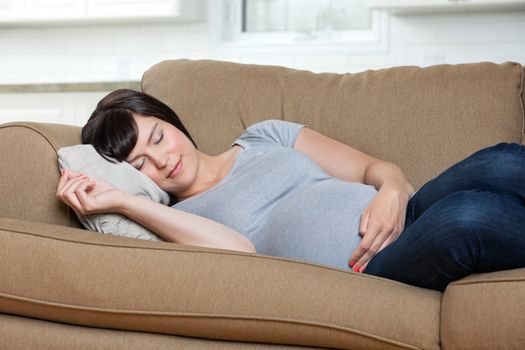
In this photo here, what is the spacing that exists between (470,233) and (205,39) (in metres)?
2.72

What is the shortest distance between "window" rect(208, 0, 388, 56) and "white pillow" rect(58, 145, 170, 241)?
6.30 feet

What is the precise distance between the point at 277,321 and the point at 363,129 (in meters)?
0.89

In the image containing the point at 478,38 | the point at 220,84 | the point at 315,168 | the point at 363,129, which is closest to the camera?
the point at 315,168

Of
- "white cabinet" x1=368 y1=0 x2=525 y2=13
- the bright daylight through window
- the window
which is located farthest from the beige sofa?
the bright daylight through window

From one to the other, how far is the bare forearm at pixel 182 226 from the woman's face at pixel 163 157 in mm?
190

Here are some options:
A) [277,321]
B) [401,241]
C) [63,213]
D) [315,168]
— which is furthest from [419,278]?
[63,213]

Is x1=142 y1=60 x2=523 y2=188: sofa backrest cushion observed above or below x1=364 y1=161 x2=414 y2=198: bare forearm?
above

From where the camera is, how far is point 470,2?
3244 millimetres

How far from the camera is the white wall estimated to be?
352 cm

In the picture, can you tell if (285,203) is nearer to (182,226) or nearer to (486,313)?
(182,226)

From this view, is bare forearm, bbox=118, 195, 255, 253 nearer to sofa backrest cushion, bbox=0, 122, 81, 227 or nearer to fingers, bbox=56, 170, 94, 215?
fingers, bbox=56, 170, 94, 215

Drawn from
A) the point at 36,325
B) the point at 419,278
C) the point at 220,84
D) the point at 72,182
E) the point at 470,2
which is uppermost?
the point at 470,2

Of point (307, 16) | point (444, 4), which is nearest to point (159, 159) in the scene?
point (444, 4)

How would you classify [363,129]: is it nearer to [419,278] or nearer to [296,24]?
[419,278]
